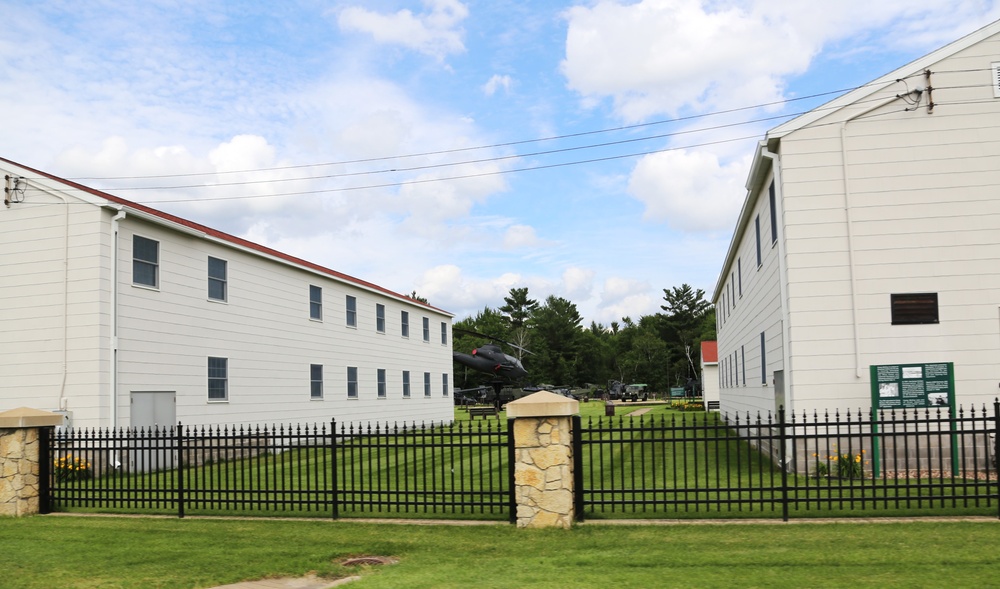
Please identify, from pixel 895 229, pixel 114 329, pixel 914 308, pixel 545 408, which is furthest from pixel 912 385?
pixel 114 329

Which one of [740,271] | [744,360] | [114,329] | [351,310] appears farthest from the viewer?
[351,310]

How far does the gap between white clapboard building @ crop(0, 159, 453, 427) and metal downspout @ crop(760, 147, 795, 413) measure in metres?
13.3

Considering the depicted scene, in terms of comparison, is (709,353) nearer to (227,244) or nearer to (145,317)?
(227,244)

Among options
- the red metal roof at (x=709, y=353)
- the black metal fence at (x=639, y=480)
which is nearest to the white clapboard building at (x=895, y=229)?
the black metal fence at (x=639, y=480)

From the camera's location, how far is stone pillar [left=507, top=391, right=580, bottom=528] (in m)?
9.80

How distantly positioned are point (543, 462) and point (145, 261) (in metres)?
12.7

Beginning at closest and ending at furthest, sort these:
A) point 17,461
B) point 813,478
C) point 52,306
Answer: point 17,461
point 813,478
point 52,306

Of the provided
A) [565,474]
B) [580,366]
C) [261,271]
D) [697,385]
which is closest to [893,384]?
[565,474]

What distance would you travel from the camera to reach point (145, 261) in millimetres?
18703

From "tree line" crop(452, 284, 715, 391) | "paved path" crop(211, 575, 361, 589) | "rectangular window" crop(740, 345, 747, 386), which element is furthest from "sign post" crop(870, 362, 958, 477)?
"tree line" crop(452, 284, 715, 391)

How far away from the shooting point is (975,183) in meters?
13.9

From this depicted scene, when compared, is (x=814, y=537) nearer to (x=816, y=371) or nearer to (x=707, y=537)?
(x=707, y=537)

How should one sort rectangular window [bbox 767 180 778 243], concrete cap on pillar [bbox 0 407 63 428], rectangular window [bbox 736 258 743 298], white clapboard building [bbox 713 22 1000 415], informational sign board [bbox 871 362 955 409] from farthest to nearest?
rectangular window [bbox 736 258 743 298] < rectangular window [bbox 767 180 778 243] < white clapboard building [bbox 713 22 1000 415] < informational sign board [bbox 871 362 955 409] < concrete cap on pillar [bbox 0 407 63 428]

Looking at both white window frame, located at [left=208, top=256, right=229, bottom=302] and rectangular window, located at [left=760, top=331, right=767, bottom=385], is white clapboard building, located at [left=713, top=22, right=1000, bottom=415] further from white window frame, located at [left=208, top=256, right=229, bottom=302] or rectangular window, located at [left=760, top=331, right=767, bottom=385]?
white window frame, located at [left=208, top=256, right=229, bottom=302]
